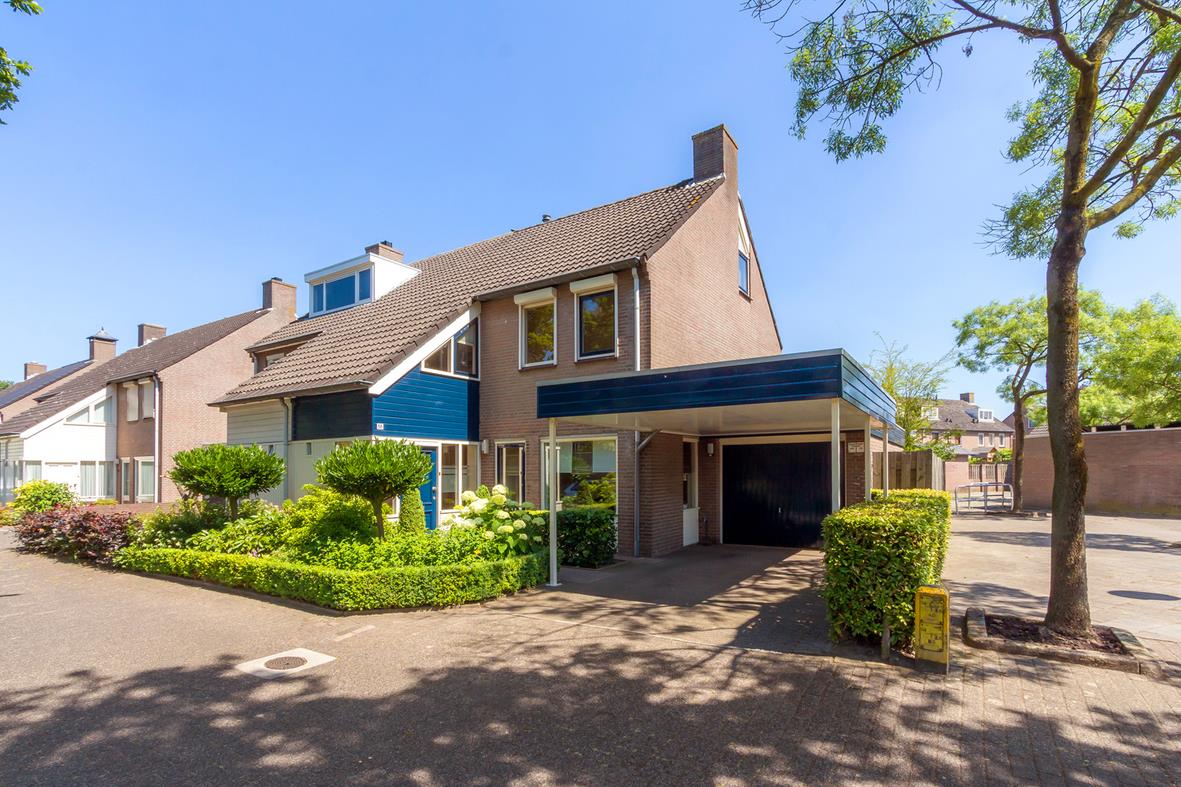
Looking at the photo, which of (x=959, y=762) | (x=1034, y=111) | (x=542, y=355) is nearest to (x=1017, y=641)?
(x=959, y=762)

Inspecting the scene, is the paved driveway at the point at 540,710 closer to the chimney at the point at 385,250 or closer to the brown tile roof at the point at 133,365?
the chimney at the point at 385,250

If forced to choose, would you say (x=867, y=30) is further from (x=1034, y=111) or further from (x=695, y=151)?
(x=695, y=151)

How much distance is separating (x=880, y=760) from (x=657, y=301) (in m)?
9.72

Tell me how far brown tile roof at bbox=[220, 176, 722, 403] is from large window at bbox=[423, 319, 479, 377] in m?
0.56

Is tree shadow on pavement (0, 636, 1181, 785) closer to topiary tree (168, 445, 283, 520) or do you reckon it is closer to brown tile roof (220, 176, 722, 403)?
topiary tree (168, 445, 283, 520)

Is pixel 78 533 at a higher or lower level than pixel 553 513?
lower

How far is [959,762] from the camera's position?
4215mm

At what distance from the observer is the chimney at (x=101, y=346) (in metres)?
35.8

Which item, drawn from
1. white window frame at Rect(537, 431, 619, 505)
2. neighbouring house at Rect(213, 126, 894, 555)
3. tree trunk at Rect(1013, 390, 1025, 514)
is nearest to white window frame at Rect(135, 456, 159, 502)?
neighbouring house at Rect(213, 126, 894, 555)

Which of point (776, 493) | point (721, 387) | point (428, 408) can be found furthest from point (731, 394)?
point (428, 408)

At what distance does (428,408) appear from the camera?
44.4ft

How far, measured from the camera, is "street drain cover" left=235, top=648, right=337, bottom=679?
5.96 meters

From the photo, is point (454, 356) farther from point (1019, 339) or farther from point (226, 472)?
point (1019, 339)

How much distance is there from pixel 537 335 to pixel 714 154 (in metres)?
7.18
